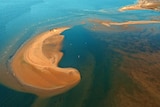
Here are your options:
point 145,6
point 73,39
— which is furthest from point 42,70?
point 145,6

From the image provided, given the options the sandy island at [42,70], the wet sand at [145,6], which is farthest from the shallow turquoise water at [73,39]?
the wet sand at [145,6]

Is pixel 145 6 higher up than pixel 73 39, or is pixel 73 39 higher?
pixel 73 39

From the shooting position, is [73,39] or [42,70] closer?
[42,70]

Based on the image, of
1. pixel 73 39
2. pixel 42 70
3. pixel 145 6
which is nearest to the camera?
pixel 42 70

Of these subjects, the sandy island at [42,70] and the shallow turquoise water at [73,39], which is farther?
the sandy island at [42,70]

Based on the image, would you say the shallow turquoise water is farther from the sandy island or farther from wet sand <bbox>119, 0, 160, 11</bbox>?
wet sand <bbox>119, 0, 160, 11</bbox>

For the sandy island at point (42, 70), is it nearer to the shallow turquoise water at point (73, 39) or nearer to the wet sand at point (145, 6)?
the shallow turquoise water at point (73, 39)

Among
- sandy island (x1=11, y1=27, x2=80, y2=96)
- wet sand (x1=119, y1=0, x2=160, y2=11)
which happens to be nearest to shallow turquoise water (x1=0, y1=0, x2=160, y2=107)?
sandy island (x1=11, y1=27, x2=80, y2=96)

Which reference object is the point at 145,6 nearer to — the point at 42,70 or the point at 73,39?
the point at 73,39
